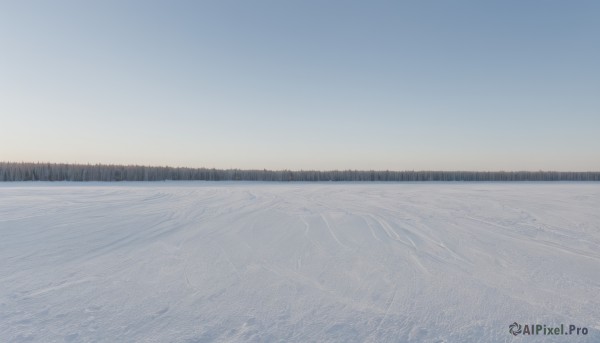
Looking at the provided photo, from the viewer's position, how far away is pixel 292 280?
3.97 metres

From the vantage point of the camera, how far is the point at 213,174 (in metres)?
47.3

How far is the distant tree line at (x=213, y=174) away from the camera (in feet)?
121

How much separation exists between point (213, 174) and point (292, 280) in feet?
148

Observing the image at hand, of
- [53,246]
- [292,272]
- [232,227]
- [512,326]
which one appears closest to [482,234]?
[512,326]

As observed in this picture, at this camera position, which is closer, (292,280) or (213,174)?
(292,280)

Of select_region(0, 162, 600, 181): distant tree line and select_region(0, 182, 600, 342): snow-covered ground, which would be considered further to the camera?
select_region(0, 162, 600, 181): distant tree line

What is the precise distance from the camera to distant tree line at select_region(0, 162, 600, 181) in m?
36.8

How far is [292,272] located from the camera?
426 centimetres

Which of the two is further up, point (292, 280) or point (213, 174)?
point (213, 174)

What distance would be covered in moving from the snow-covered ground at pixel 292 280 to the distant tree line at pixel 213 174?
37088 mm

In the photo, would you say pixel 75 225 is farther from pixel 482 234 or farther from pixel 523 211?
pixel 523 211

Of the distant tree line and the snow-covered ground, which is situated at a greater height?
the distant tree line

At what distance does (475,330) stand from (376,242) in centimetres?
309

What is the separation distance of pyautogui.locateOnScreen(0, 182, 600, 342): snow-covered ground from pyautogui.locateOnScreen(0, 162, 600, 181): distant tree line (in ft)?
122
